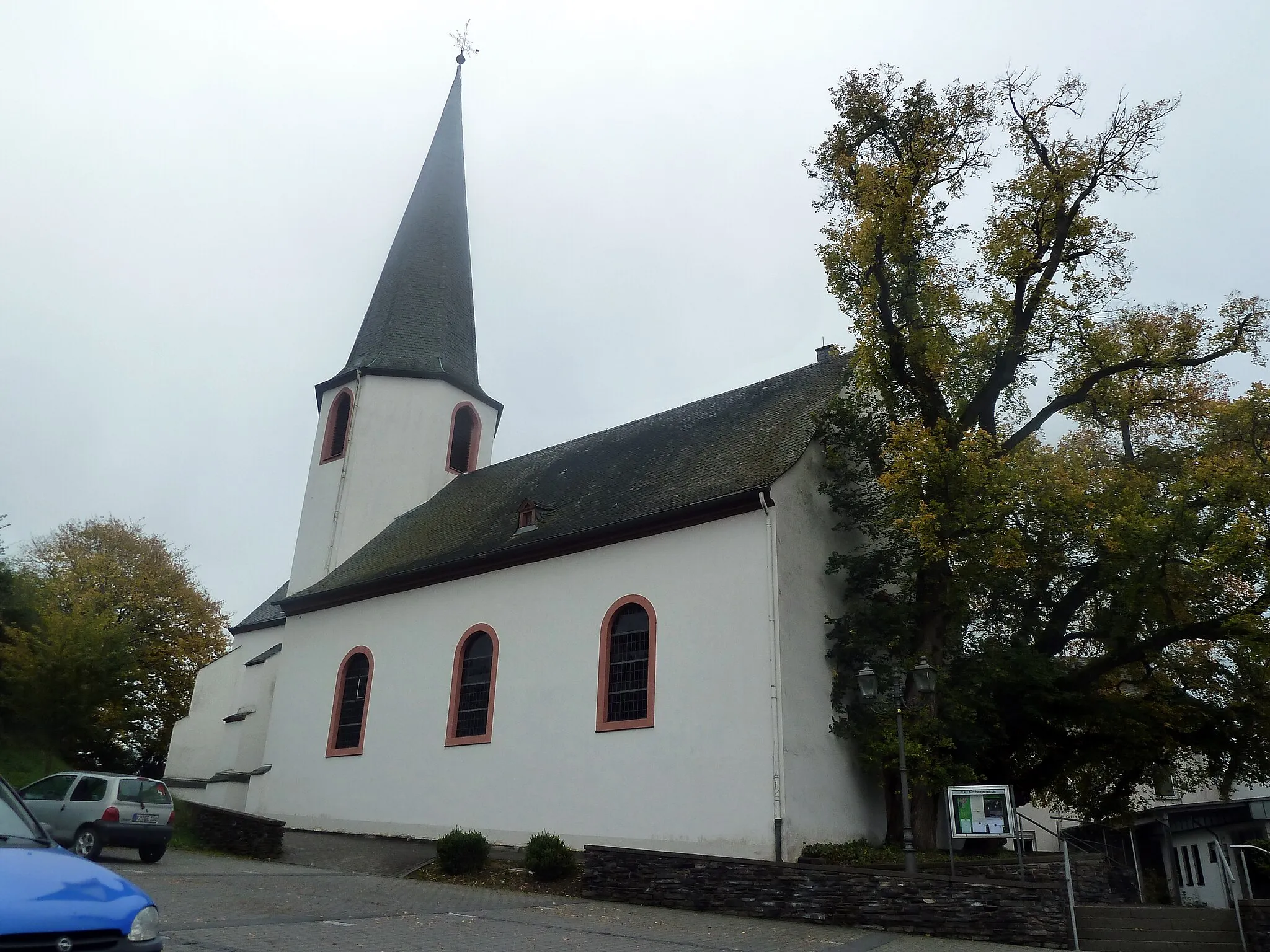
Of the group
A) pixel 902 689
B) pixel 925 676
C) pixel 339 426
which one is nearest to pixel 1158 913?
pixel 925 676

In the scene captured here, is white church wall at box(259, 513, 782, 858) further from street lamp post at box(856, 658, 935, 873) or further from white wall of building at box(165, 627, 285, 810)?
white wall of building at box(165, 627, 285, 810)

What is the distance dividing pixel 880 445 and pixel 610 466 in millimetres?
6639

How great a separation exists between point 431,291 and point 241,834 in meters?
17.3

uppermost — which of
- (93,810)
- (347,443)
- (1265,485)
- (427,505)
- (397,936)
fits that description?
(347,443)

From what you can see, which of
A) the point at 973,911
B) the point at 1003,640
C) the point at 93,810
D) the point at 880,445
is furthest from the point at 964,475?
the point at 93,810

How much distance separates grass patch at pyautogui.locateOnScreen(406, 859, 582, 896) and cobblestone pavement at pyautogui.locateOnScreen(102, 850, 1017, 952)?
19.6 inches

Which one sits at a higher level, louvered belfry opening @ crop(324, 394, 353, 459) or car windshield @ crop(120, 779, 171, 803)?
louvered belfry opening @ crop(324, 394, 353, 459)

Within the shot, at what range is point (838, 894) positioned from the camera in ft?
38.0

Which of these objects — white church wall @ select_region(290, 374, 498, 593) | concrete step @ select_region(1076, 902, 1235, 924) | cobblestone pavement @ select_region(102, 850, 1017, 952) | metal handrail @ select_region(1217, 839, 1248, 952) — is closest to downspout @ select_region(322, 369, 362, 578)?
white church wall @ select_region(290, 374, 498, 593)

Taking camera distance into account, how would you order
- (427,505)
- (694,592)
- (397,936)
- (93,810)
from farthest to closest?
(427,505) → (694,592) → (93,810) → (397,936)

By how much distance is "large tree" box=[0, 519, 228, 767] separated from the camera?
2439cm

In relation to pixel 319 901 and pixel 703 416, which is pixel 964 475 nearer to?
pixel 703 416

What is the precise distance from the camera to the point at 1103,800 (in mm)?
17844

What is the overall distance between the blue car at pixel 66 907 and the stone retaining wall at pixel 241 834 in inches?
487
